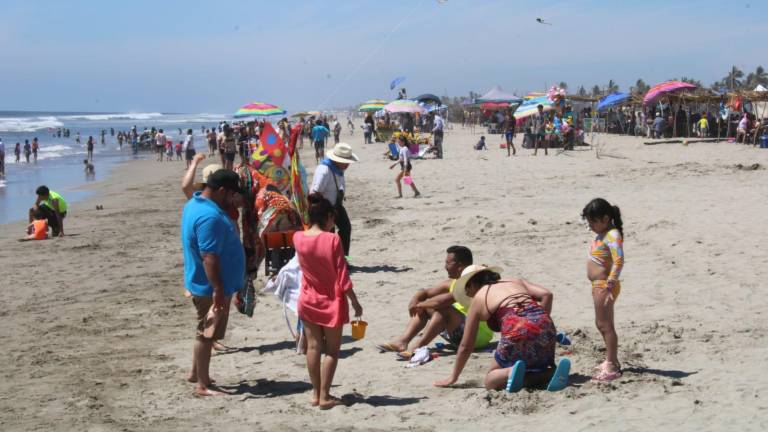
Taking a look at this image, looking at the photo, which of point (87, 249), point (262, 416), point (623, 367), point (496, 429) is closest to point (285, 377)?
point (262, 416)

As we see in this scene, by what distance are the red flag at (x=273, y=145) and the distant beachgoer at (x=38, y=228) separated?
657cm

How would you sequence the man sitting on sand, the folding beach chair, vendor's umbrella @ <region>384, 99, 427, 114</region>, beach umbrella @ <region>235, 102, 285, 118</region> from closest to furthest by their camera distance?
the man sitting on sand
the folding beach chair
beach umbrella @ <region>235, 102, 285, 118</region>
vendor's umbrella @ <region>384, 99, 427, 114</region>

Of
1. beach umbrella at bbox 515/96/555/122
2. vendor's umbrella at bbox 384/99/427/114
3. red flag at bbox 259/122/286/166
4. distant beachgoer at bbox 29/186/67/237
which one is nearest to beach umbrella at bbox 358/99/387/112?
vendor's umbrella at bbox 384/99/427/114

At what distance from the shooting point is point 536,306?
523 centimetres

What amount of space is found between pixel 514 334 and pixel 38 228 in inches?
427

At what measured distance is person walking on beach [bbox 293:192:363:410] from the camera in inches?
201

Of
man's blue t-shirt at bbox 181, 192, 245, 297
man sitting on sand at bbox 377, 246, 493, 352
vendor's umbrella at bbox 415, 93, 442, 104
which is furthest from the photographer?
vendor's umbrella at bbox 415, 93, 442, 104

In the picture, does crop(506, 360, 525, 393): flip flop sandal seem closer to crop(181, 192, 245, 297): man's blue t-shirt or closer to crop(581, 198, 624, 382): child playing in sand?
crop(581, 198, 624, 382): child playing in sand

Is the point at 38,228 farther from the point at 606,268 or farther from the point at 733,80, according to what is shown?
the point at 733,80

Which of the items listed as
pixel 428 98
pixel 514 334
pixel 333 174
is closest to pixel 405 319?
pixel 333 174

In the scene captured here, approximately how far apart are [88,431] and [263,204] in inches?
141

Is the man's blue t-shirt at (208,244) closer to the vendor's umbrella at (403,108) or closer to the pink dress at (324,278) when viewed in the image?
the pink dress at (324,278)

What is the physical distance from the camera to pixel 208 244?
527cm

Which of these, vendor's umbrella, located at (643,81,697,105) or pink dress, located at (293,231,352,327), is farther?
vendor's umbrella, located at (643,81,697,105)
